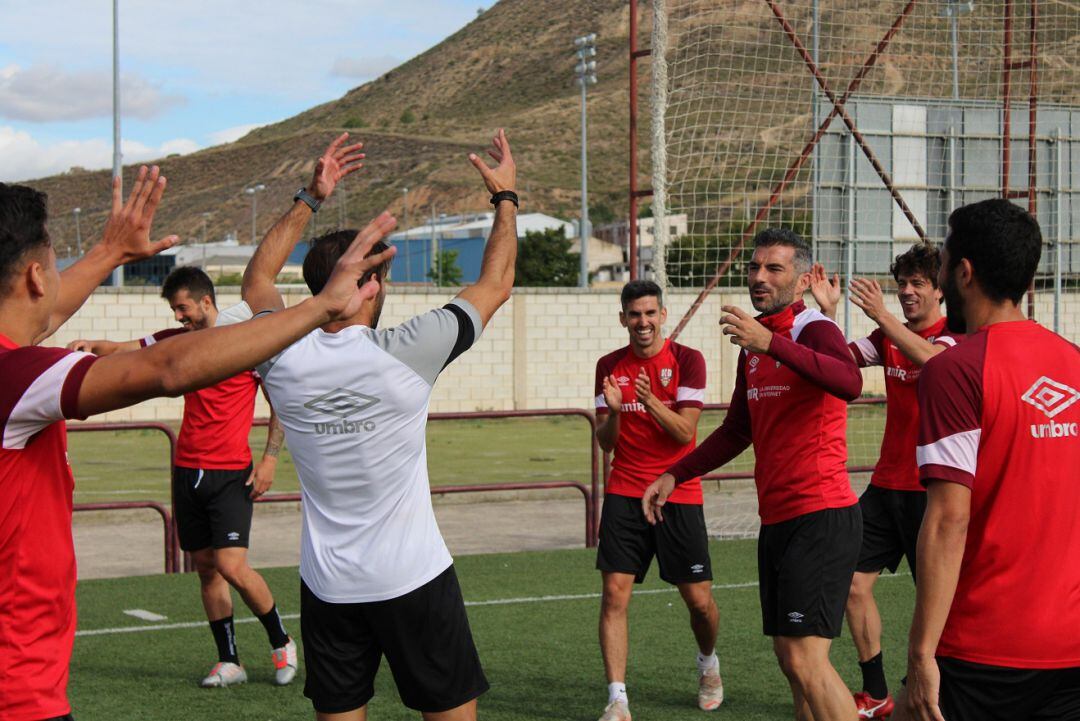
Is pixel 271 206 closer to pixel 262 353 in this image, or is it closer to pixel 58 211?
pixel 58 211

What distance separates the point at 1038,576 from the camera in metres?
3.48

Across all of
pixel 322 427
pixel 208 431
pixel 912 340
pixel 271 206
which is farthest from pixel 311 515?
pixel 271 206

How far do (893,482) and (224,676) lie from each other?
3.80 metres

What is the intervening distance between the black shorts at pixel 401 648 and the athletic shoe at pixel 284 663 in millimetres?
3149

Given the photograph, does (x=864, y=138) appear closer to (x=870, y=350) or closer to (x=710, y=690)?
(x=870, y=350)

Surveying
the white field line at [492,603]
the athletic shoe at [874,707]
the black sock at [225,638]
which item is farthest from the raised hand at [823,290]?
the white field line at [492,603]

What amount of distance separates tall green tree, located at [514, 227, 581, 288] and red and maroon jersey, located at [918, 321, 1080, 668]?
2917 inches

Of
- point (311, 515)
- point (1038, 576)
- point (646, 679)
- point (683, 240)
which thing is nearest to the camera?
point (1038, 576)

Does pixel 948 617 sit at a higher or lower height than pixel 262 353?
lower

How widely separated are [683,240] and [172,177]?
464ft

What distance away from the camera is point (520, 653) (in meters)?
7.98

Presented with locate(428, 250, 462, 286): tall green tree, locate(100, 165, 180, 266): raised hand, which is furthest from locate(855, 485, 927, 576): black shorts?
locate(428, 250, 462, 286): tall green tree

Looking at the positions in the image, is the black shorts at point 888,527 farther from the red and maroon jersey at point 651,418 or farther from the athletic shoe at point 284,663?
the athletic shoe at point 284,663

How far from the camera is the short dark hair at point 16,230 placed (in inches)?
117
